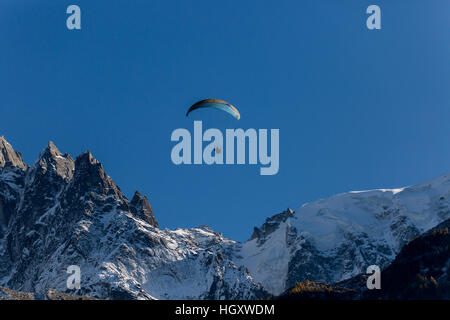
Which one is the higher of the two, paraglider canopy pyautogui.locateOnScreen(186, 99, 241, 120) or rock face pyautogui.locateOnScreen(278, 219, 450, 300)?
paraglider canopy pyautogui.locateOnScreen(186, 99, 241, 120)

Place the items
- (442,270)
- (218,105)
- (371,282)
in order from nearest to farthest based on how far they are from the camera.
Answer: (218,105)
(442,270)
(371,282)

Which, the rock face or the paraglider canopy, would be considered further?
the rock face

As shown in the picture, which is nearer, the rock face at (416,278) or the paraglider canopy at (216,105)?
the paraglider canopy at (216,105)

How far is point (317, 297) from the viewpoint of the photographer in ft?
650

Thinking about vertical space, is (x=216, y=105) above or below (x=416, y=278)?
above

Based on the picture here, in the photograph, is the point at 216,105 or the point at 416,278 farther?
the point at 416,278

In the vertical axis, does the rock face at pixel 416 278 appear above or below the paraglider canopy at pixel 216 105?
below
